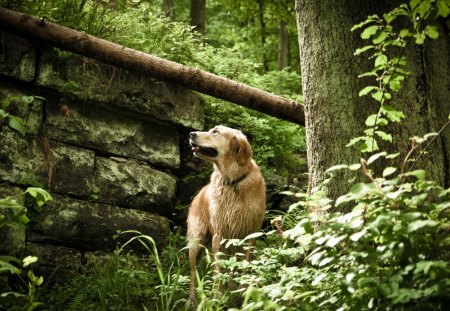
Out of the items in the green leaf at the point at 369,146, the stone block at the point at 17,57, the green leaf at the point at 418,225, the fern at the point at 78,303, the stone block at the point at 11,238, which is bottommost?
the fern at the point at 78,303

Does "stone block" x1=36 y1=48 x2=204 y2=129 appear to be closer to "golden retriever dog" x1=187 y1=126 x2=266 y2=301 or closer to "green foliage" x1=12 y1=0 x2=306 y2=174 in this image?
"green foliage" x1=12 y1=0 x2=306 y2=174

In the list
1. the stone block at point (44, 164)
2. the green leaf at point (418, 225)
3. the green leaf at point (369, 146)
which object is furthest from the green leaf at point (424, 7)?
the stone block at point (44, 164)

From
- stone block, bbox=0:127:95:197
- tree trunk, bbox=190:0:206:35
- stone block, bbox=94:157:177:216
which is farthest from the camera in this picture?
tree trunk, bbox=190:0:206:35

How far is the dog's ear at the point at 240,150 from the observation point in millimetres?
6094

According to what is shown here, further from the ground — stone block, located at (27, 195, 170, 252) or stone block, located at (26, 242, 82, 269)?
stone block, located at (27, 195, 170, 252)

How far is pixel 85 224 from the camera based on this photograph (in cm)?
628

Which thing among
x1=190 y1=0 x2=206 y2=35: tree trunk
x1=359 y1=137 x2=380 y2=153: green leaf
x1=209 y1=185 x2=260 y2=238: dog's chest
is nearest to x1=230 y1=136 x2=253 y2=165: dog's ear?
x1=209 y1=185 x2=260 y2=238: dog's chest

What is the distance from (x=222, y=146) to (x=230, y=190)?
569mm

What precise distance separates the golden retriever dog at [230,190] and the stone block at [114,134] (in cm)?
116

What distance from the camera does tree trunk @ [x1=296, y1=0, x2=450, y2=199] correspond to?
3.76 meters

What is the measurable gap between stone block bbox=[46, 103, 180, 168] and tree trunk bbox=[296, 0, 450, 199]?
3538mm

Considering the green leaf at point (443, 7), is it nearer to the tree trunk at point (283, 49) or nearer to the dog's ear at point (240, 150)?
the dog's ear at point (240, 150)

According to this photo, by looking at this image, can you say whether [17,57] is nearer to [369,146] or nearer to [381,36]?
[369,146]

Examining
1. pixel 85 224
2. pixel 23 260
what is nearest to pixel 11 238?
pixel 85 224
